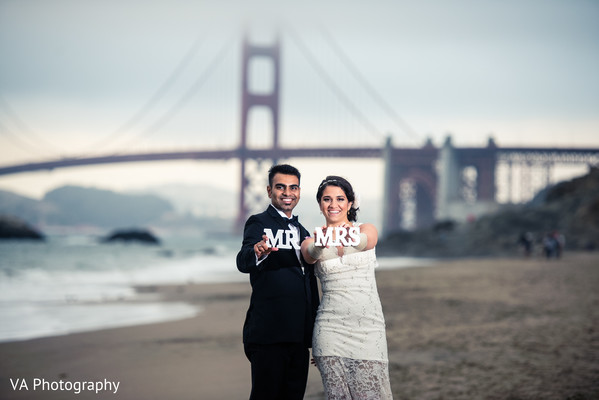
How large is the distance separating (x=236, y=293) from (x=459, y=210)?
104 ft

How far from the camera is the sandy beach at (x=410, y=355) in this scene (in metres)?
4.49

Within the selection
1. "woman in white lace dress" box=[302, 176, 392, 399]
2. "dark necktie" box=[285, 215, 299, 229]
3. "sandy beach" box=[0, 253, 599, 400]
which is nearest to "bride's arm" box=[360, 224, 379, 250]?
"woman in white lace dress" box=[302, 176, 392, 399]

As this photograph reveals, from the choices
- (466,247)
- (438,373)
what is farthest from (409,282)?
(466,247)

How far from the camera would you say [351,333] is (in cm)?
249

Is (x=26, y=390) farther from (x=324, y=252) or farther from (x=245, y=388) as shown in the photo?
(x=324, y=252)

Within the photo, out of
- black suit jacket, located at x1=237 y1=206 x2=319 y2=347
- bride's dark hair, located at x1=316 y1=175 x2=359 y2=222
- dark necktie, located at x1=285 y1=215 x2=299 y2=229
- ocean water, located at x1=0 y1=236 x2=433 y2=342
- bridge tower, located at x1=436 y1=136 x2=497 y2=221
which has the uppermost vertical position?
bridge tower, located at x1=436 y1=136 x2=497 y2=221

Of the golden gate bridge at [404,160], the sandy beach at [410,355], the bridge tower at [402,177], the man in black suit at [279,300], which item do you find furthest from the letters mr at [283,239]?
the bridge tower at [402,177]

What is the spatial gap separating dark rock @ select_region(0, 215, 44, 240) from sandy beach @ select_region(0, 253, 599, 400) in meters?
33.4

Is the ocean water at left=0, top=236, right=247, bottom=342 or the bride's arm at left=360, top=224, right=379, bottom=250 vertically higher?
the bride's arm at left=360, top=224, right=379, bottom=250

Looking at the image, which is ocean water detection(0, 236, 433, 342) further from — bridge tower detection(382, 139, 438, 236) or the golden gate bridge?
bridge tower detection(382, 139, 438, 236)

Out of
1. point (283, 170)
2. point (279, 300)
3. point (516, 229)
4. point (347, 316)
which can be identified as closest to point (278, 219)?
point (283, 170)

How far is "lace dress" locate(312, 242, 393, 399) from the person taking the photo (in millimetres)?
2479

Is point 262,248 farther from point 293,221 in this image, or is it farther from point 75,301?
point 75,301

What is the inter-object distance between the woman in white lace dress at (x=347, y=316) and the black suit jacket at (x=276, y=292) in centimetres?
9
